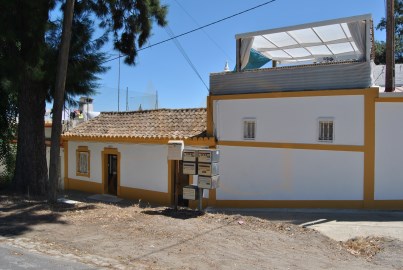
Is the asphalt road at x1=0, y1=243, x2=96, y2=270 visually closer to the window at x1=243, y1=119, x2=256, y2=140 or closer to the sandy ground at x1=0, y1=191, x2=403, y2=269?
the sandy ground at x1=0, y1=191, x2=403, y2=269

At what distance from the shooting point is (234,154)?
1423 centimetres

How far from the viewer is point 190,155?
10.4 metres

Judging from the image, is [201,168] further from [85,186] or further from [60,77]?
[85,186]

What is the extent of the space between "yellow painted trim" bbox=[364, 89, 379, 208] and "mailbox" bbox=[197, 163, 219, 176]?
4.62 m

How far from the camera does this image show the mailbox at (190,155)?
10.3 m

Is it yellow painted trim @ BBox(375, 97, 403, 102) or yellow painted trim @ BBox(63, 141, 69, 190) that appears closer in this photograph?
yellow painted trim @ BBox(375, 97, 403, 102)

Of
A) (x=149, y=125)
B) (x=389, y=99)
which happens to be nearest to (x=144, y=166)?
(x=149, y=125)

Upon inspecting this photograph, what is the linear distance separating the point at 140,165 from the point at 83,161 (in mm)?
3993

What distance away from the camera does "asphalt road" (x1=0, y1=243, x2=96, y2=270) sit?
19.9 feet

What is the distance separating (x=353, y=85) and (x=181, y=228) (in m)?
6.88

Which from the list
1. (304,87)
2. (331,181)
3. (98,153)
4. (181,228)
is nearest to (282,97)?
(304,87)

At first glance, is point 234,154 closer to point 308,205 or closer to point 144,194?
point 308,205

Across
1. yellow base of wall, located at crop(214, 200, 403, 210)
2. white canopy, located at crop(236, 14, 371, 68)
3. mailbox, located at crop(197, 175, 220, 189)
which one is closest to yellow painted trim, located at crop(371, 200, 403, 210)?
yellow base of wall, located at crop(214, 200, 403, 210)

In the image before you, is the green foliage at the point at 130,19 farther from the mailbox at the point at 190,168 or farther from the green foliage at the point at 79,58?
the mailbox at the point at 190,168
